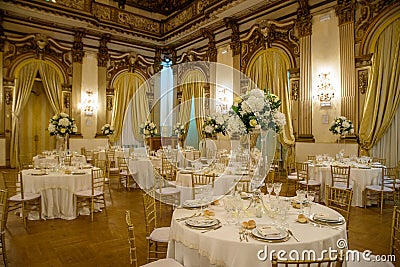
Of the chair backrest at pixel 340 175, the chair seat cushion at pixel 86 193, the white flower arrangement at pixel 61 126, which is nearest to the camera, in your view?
the chair seat cushion at pixel 86 193

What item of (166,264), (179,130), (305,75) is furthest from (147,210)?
(179,130)

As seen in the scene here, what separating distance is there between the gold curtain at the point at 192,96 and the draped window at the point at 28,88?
5.07 meters

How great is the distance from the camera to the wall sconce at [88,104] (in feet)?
39.9

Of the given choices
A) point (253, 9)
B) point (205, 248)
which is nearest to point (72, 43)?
point (253, 9)

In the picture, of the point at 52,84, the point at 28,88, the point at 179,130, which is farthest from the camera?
the point at 179,130

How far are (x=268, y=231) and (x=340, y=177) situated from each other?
4.33 m

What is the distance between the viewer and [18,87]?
10867mm

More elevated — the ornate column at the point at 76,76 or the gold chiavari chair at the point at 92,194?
the ornate column at the point at 76,76

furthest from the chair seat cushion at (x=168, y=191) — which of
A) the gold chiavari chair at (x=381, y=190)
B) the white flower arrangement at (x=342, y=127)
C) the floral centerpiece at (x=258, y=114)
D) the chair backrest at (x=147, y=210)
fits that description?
the white flower arrangement at (x=342, y=127)

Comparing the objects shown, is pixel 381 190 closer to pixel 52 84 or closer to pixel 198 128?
pixel 198 128

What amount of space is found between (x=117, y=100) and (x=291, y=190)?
8.56m

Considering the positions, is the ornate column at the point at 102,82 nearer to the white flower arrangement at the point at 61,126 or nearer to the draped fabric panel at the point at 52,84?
the draped fabric panel at the point at 52,84

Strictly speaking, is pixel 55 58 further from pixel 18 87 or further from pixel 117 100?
pixel 117 100

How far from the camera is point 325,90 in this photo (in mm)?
8367
